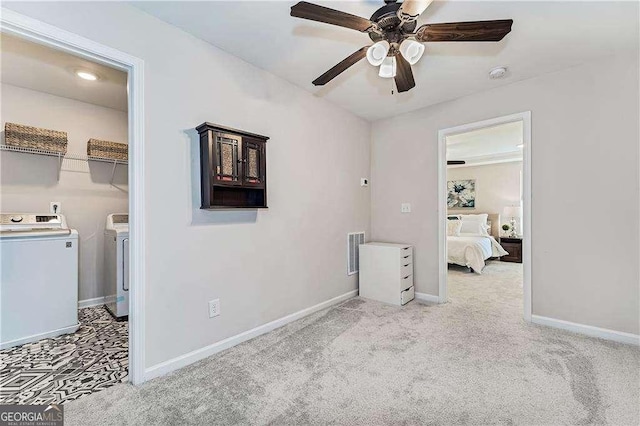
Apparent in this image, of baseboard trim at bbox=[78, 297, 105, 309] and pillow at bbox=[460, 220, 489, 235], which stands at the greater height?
pillow at bbox=[460, 220, 489, 235]

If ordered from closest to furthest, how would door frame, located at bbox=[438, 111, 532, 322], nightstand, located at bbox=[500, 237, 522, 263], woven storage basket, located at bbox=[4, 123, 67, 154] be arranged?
woven storage basket, located at bbox=[4, 123, 67, 154]
door frame, located at bbox=[438, 111, 532, 322]
nightstand, located at bbox=[500, 237, 522, 263]

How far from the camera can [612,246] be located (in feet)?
7.84

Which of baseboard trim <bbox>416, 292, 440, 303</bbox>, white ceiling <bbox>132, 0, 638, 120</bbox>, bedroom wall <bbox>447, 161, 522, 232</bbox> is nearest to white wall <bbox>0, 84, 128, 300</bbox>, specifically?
white ceiling <bbox>132, 0, 638, 120</bbox>

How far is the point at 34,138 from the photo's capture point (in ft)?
9.16

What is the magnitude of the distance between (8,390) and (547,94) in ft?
15.3

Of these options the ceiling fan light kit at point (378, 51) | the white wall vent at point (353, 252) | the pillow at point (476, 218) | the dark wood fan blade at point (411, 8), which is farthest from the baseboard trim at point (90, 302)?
the pillow at point (476, 218)

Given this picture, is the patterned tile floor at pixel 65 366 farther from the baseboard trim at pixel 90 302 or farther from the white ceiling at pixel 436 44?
the white ceiling at pixel 436 44

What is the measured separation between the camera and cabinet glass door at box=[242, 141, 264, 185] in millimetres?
2238

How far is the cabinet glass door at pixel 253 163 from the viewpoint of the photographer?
2.24 metres

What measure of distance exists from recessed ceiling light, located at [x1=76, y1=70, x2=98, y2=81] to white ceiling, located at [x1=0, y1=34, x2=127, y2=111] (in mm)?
37

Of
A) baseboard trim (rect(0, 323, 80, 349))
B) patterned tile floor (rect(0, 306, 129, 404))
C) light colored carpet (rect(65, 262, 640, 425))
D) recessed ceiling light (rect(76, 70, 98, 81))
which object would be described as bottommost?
patterned tile floor (rect(0, 306, 129, 404))

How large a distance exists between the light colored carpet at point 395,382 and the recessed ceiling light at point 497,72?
7.65 ft

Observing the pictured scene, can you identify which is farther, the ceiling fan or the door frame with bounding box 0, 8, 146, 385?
the door frame with bounding box 0, 8, 146, 385

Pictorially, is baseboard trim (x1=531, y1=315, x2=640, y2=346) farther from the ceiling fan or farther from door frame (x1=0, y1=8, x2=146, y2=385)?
door frame (x1=0, y1=8, x2=146, y2=385)
